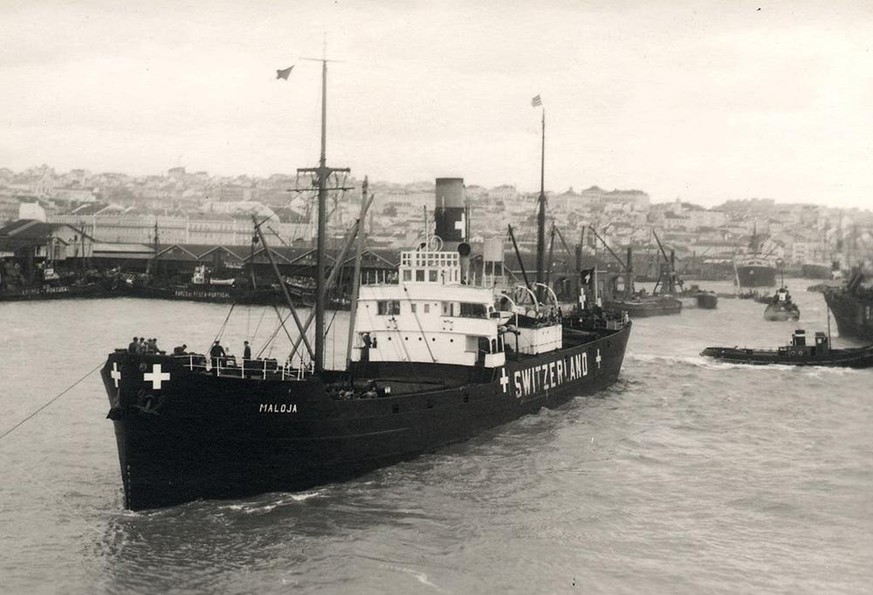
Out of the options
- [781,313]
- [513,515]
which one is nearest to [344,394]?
[513,515]

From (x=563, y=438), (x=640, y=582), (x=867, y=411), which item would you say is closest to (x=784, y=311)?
(x=867, y=411)

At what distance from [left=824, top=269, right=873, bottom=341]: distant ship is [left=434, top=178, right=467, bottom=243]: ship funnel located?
1207 inches

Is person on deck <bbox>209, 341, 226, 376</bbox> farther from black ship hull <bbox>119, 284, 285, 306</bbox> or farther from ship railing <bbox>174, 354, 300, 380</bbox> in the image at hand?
black ship hull <bbox>119, 284, 285, 306</bbox>

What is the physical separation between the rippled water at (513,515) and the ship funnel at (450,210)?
572 cm

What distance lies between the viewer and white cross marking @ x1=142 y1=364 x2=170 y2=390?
16.8m

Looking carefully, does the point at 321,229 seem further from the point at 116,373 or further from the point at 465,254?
the point at 465,254

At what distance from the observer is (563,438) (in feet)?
79.4

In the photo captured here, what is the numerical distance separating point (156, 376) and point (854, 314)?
43905 mm

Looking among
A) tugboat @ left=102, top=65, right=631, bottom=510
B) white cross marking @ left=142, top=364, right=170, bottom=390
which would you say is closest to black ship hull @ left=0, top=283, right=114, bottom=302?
tugboat @ left=102, top=65, right=631, bottom=510

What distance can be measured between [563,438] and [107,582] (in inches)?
501

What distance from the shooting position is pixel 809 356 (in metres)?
37.5

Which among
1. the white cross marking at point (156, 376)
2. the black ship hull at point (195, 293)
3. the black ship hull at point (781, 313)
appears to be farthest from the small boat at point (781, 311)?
the white cross marking at point (156, 376)

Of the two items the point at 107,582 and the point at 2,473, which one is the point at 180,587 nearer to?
the point at 107,582

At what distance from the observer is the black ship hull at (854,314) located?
164 ft
